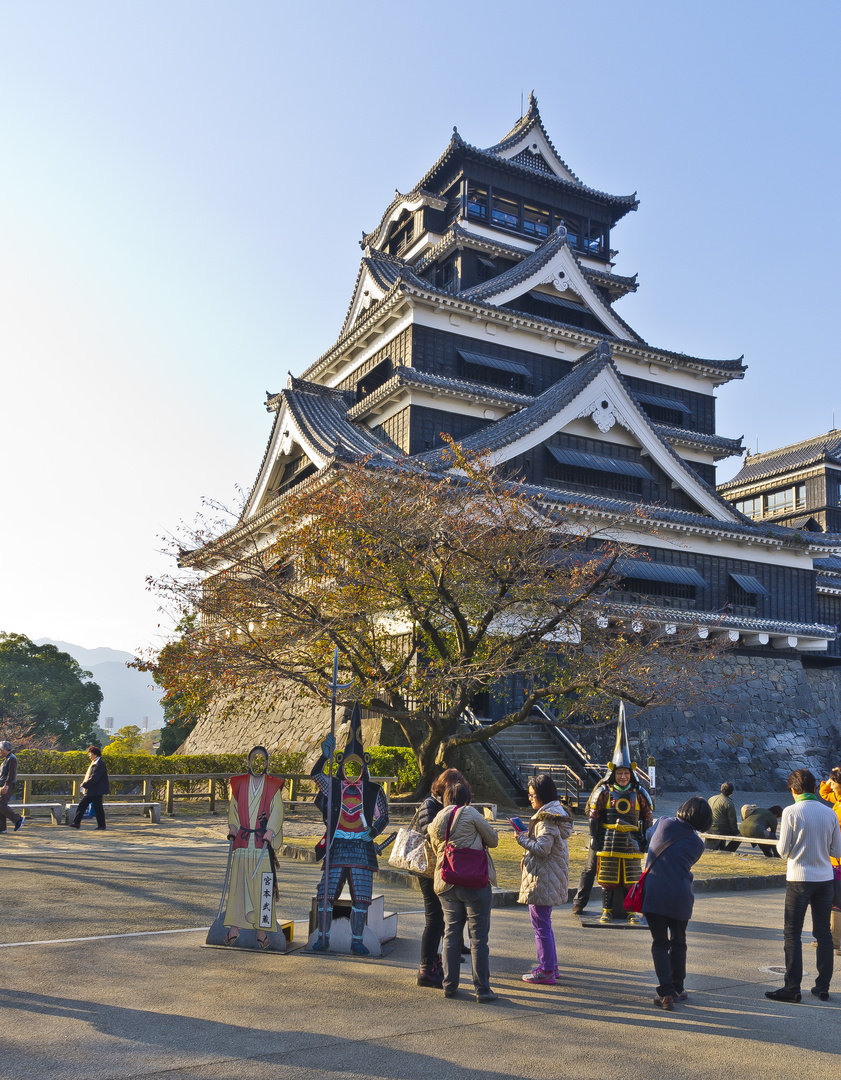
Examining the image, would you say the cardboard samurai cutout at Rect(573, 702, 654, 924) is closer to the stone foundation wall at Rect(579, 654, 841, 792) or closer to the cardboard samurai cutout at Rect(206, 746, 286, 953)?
the cardboard samurai cutout at Rect(206, 746, 286, 953)

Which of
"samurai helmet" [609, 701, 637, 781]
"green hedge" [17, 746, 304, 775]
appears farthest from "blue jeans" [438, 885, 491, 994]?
"green hedge" [17, 746, 304, 775]

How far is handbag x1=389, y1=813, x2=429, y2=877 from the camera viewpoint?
6602 mm

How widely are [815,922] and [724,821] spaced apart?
8.55 m

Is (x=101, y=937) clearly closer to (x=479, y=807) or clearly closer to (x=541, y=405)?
(x=479, y=807)

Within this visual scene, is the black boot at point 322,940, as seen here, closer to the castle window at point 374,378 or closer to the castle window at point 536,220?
the castle window at point 374,378

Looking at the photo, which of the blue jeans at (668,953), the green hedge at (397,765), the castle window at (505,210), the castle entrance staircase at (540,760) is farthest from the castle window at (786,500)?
the blue jeans at (668,953)

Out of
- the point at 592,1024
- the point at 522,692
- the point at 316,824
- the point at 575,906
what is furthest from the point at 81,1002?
the point at 522,692

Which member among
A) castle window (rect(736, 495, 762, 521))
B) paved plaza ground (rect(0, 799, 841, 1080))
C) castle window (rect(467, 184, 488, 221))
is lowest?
paved plaza ground (rect(0, 799, 841, 1080))

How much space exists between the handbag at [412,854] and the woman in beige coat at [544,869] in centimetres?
76

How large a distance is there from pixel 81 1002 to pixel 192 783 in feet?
57.3

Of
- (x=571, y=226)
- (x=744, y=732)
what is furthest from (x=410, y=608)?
(x=571, y=226)

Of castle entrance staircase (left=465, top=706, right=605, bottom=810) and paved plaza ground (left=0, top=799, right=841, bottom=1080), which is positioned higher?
castle entrance staircase (left=465, top=706, right=605, bottom=810)

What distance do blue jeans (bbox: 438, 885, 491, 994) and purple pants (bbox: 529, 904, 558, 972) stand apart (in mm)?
538

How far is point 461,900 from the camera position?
6.17m
